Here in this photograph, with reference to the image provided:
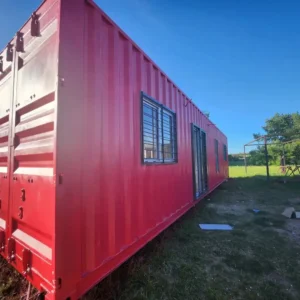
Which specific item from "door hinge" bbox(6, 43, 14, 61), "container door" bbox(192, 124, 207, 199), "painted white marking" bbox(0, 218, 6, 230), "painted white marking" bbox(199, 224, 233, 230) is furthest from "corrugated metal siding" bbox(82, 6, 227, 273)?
"container door" bbox(192, 124, 207, 199)

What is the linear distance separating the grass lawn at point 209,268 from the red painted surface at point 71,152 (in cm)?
39

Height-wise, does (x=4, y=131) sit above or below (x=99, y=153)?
above

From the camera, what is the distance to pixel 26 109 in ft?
6.45

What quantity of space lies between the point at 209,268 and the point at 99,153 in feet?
7.06

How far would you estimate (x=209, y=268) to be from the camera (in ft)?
8.47

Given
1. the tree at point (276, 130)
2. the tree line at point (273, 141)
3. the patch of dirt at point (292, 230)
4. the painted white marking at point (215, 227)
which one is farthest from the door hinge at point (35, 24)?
the tree at point (276, 130)

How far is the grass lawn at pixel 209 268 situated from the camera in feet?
6.79

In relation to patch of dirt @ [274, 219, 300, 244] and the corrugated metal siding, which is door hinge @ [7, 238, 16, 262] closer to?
the corrugated metal siding

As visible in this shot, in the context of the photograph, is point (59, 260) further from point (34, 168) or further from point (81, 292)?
point (34, 168)

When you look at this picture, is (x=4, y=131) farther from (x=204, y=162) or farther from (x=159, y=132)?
(x=204, y=162)

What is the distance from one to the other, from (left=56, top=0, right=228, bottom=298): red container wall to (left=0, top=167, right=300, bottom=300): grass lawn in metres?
0.35

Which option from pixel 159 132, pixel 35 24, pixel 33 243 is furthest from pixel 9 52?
pixel 159 132

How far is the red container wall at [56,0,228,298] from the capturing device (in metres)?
1.56

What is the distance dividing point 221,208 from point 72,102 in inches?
218
